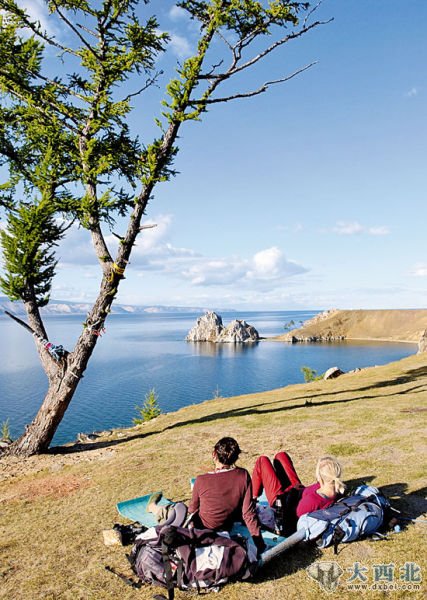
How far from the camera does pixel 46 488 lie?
1160 cm

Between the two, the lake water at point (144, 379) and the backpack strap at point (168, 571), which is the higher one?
the backpack strap at point (168, 571)

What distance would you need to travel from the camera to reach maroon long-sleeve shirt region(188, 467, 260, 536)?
6.39m

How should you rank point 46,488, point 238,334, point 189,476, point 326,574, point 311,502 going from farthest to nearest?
1. point 238,334
2. point 46,488
3. point 189,476
4. point 311,502
5. point 326,574

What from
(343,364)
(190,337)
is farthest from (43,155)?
(190,337)

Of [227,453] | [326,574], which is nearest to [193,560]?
[227,453]

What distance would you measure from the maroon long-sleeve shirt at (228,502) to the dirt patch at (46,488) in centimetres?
610

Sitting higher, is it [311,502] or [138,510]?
[311,502]

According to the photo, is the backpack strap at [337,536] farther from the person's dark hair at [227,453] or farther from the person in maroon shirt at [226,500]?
the person's dark hair at [227,453]

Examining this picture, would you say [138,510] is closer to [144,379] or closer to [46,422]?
[46,422]

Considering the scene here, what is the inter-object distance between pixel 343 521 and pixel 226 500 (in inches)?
79.4

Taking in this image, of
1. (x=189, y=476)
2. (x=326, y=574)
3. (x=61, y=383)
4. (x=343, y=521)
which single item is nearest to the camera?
(x=326, y=574)

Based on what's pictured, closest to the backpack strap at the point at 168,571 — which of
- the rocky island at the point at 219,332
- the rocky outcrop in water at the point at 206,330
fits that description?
the rocky island at the point at 219,332

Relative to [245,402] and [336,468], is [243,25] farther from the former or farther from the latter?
[245,402]

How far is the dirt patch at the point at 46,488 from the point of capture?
11.0 m
